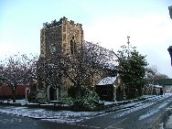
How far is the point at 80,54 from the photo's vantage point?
43594 millimetres

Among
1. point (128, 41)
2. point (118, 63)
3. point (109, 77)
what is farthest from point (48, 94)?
point (128, 41)

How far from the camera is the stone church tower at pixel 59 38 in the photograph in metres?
55.0

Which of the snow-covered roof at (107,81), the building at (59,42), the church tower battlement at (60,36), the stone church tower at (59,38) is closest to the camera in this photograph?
the building at (59,42)

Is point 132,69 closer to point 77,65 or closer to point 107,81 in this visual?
point 107,81

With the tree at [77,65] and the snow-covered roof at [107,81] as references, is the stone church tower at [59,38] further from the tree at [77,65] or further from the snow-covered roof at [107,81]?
the tree at [77,65]

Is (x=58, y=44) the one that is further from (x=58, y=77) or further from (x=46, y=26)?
(x=58, y=77)

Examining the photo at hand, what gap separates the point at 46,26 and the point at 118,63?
15.5 meters

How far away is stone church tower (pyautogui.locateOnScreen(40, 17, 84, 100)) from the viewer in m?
55.0

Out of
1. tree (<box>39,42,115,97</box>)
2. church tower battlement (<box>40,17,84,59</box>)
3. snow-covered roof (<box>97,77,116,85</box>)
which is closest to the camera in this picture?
tree (<box>39,42,115,97</box>)

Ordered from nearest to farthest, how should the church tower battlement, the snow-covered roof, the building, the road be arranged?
the road, the building, the church tower battlement, the snow-covered roof

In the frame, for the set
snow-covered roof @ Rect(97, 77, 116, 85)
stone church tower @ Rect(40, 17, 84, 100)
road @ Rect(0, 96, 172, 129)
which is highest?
stone church tower @ Rect(40, 17, 84, 100)

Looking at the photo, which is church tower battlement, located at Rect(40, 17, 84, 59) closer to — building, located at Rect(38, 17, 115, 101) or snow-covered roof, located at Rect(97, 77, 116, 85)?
building, located at Rect(38, 17, 115, 101)

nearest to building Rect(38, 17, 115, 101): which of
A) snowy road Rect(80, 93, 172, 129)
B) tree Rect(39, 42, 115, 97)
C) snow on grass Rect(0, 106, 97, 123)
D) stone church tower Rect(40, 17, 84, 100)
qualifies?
stone church tower Rect(40, 17, 84, 100)

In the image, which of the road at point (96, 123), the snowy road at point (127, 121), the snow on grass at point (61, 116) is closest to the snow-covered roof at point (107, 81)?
the snow on grass at point (61, 116)
